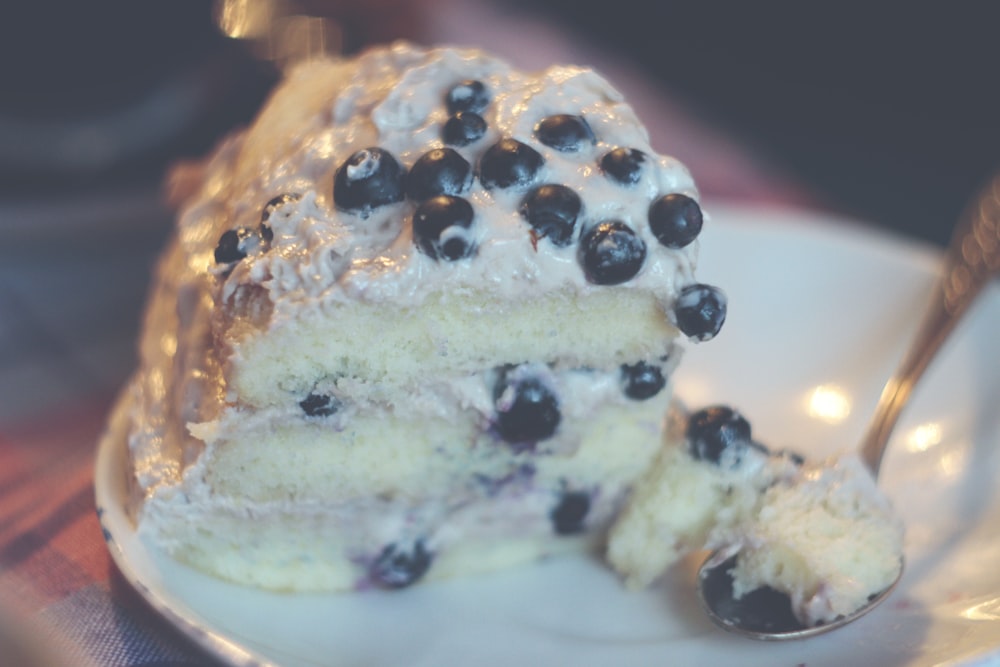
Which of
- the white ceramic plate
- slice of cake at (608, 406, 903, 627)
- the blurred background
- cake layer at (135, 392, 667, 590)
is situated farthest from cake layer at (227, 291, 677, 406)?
the blurred background

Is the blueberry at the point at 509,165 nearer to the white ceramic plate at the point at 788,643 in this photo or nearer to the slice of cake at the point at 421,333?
the slice of cake at the point at 421,333

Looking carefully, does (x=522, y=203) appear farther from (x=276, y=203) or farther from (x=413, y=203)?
(x=276, y=203)

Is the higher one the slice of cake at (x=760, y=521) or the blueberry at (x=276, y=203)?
the blueberry at (x=276, y=203)

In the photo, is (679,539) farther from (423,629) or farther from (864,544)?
(423,629)

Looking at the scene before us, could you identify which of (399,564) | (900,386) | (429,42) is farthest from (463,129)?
(429,42)

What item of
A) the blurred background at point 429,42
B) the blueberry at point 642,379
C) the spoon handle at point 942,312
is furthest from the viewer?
the blurred background at point 429,42

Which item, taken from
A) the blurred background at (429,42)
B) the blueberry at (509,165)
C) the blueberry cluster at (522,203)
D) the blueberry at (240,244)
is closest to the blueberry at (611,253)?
the blueberry cluster at (522,203)

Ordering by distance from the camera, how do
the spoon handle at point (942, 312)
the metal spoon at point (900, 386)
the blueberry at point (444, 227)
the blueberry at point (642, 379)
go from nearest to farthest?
the blueberry at point (444, 227)
the metal spoon at point (900, 386)
the blueberry at point (642, 379)
the spoon handle at point (942, 312)
